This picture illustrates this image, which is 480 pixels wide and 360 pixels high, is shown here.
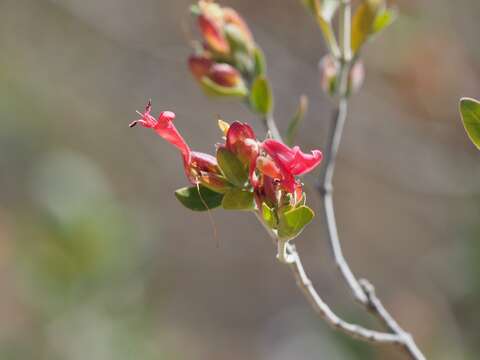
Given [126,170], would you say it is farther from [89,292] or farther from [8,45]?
[89,292]

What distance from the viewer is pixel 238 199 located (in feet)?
3.08

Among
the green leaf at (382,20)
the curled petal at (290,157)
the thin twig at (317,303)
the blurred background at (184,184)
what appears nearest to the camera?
the curled petal at (290,157)

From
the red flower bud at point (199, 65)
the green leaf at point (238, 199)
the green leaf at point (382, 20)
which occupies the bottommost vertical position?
the red flower bud at point (199, 65)

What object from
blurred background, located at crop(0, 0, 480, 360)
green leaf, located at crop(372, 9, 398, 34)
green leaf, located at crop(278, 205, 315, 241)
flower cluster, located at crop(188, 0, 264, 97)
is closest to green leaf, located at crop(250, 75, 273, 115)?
flower cluster, located at crop(188, 0, 264, 97)

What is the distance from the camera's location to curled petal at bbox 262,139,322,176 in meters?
0.88

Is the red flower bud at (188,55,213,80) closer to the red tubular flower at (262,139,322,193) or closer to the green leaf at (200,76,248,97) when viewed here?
the green leaf at (200,76,248,97)

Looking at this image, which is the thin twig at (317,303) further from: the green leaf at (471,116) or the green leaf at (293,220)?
the green leaf at (471,116)

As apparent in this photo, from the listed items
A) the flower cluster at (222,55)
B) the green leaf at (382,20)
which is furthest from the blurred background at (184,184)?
the green leaf at (382,20)

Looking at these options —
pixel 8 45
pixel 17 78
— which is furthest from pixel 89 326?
pixel 8 45

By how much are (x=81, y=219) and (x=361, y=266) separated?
2127 mm

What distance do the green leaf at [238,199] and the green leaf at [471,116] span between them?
257 mm

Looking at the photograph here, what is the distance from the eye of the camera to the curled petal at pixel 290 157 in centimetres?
88

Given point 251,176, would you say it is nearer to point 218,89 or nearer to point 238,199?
point 238,199

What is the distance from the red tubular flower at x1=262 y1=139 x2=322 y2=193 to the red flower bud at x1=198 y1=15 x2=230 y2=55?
50 cm
